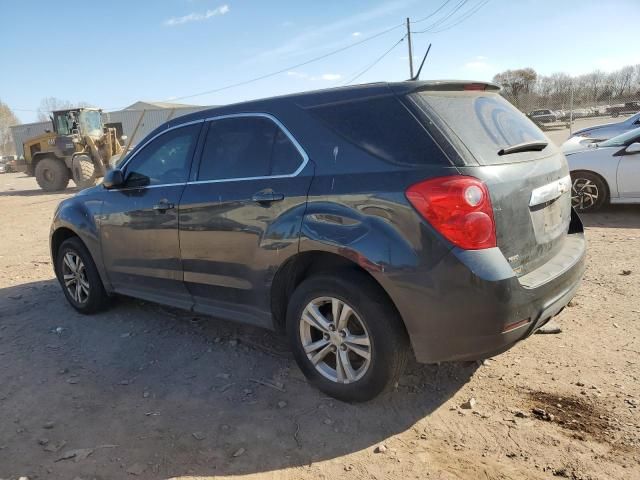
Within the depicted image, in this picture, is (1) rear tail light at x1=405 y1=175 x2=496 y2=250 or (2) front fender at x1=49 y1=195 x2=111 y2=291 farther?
(2) front fender at x1=49 y1=195 x2=111 y2=291

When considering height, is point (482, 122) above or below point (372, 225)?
above

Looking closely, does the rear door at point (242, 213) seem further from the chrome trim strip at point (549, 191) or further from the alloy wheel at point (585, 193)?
the alloy wheel at point (585, 193)

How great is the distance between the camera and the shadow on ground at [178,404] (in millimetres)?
2691

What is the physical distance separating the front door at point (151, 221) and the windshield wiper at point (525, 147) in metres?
2.19

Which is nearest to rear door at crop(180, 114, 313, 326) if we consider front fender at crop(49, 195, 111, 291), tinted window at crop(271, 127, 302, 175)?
tinted window at crop(271, 127, 302, 175)

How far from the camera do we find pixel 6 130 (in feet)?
237

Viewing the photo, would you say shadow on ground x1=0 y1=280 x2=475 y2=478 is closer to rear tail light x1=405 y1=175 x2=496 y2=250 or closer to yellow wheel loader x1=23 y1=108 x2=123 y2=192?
rear tail light x1=405 y1=175 x2=496 y2=250

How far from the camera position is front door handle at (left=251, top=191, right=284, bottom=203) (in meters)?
3.08

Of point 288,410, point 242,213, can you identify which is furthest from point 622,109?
point 288,410

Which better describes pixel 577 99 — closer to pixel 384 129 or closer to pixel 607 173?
pixel 607 173

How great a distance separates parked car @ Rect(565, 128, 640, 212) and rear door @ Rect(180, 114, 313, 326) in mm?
5860

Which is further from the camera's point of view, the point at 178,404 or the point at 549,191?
the point at 178,404

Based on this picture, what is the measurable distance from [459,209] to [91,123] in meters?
20.1

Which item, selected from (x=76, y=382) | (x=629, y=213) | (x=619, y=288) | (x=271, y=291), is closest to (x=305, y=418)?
(x=271, y=291)
